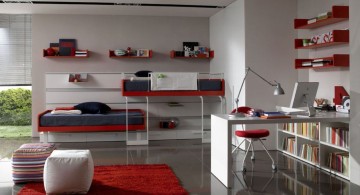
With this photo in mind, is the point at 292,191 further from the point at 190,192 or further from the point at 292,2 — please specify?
the point at 292,2

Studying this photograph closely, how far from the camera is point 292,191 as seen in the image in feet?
15.5

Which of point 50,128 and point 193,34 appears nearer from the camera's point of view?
point 50,128

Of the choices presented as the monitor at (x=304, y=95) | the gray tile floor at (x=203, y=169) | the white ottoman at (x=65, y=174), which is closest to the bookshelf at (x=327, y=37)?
the monitor at (x=304, y=95)

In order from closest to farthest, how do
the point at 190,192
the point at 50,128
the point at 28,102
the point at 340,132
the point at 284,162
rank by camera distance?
the point at 190,192 → the point at 340,132 → the point at 284,162 → the point at 50,128 → the point at 28,102

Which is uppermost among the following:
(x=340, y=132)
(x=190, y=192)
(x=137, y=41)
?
(x=137, y=41)

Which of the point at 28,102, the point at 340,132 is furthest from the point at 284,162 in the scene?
the point at 28,102

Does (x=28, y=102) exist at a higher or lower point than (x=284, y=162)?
higher

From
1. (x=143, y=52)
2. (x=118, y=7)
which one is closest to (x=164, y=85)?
(x=143, y=52)

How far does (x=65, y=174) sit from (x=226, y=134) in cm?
187

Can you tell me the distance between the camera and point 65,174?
14.9 ft

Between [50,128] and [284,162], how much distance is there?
4.41m

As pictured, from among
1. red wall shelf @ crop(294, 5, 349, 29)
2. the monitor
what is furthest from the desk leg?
red wall shelf @ crop(294, 5, 349, 29)

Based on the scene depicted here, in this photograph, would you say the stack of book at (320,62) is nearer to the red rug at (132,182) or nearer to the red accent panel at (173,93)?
the red accent panel at (173,93)

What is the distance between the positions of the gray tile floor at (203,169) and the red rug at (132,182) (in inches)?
6.5
